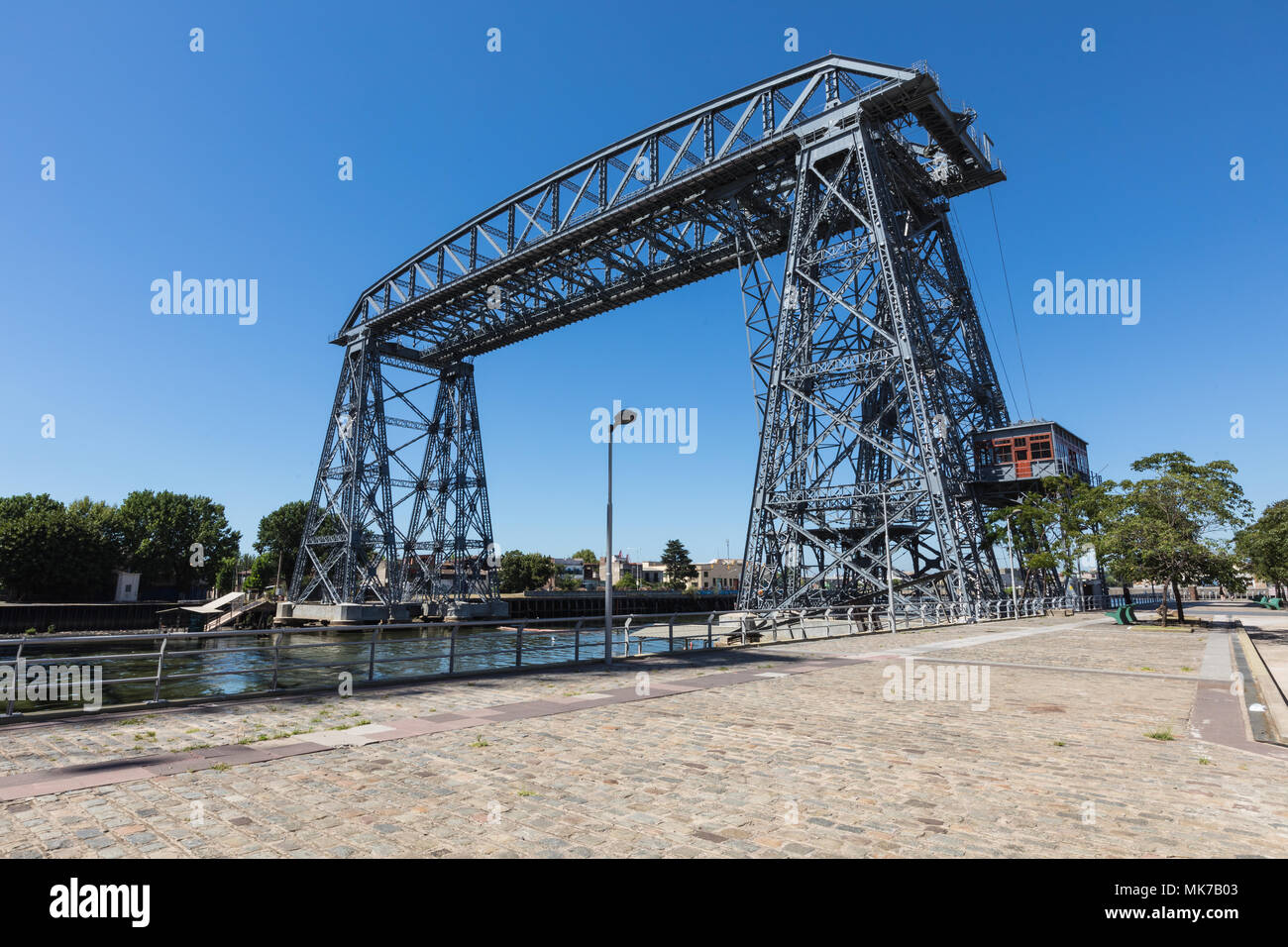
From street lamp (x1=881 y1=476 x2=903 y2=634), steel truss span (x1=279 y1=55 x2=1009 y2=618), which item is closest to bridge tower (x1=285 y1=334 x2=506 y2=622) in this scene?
steel truss span (x1=279 y1=55 x2=1009 y2=618)

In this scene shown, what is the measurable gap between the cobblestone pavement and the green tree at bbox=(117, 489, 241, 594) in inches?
3492

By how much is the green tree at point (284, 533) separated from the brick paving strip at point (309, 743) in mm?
93709

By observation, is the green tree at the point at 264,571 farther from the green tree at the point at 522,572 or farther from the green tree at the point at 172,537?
the green tree at the point at 522,572

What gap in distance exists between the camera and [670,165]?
1433 inches

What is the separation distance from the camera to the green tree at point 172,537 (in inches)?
3248

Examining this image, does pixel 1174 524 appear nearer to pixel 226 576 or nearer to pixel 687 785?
pixel 687 785

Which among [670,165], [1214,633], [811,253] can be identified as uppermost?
[670,165]

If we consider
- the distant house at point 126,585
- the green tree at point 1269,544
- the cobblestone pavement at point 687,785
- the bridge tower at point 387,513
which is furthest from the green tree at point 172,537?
the green tree at point 1269,544

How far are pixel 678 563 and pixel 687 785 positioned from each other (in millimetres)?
143253

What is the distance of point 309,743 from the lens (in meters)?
7.51

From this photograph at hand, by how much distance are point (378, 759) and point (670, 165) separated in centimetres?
3557

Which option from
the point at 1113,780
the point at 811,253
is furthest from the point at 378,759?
the point at 811,253

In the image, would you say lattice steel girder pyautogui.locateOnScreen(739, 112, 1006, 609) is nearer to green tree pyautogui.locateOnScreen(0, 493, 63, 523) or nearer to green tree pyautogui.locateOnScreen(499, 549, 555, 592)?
green tree pyautogui.locateOnScreen(0, 493, 63, 523)
